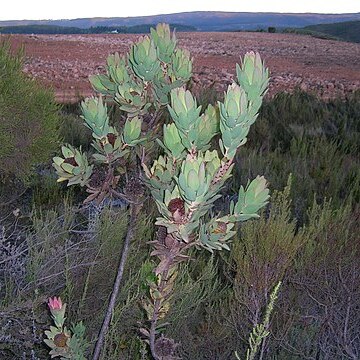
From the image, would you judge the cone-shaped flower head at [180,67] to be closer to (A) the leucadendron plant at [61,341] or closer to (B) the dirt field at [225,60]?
(A) the leucadendron plant at [61,341]

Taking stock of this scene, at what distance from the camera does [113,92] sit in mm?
1974

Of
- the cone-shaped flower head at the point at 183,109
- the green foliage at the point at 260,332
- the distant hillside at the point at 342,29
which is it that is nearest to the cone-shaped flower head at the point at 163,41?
the cone-shaped flower head at the point at 183,109

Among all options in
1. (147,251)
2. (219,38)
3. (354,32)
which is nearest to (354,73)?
(219,38)

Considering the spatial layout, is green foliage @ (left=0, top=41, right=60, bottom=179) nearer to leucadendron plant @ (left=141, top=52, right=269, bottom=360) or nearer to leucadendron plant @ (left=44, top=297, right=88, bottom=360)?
leucadendron plant @ (left=44, top=297, right=88, bottom=360)

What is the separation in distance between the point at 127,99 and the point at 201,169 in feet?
1.80

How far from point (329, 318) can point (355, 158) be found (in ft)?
14.8

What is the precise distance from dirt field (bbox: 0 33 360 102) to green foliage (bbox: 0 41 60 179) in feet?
30.4

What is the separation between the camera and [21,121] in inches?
200

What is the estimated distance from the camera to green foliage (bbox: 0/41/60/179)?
4.96 metres

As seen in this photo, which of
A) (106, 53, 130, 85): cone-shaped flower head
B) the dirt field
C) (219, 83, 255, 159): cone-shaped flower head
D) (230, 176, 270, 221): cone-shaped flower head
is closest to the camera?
(219, 83, 255, 159): cone-shaped flower head

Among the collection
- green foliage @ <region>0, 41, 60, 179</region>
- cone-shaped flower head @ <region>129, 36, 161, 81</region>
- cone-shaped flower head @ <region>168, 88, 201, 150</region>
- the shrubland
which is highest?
cone-shaped flower head @ <region>129, 36, 161, 81</region>

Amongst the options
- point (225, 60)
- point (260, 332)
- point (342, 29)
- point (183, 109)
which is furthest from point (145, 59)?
point (342, 29)

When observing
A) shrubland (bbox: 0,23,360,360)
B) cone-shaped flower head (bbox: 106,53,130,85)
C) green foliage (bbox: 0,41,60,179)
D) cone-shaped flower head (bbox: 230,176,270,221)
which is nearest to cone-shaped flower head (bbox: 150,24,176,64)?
cone-shaped flower head (bbox: 106,53,130,85)

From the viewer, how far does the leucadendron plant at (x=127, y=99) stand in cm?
181
